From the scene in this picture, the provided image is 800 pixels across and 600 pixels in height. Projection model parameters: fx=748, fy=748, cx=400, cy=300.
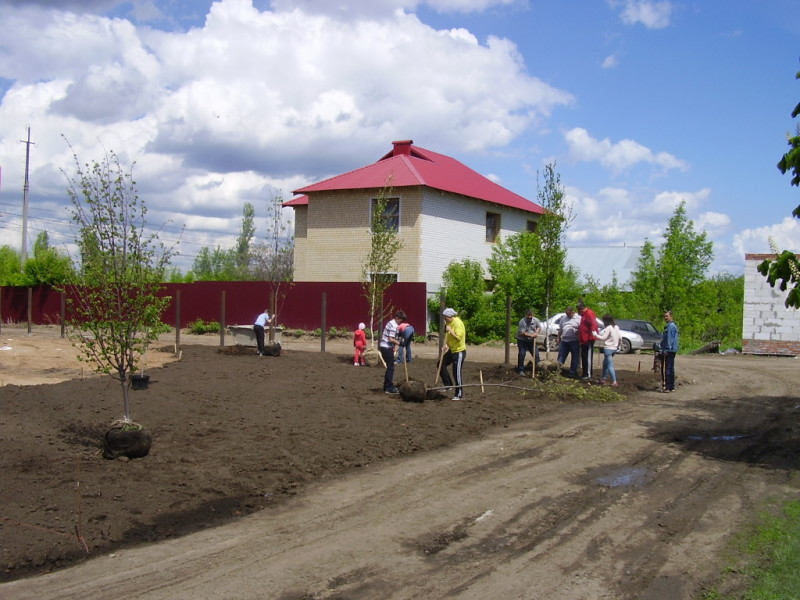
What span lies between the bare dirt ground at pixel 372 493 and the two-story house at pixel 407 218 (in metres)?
18.2

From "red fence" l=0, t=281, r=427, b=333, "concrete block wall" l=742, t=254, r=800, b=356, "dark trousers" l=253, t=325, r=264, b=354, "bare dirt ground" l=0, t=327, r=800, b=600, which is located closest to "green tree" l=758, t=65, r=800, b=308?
"bare dirt ground" l=0, t=327, r=800, b=600

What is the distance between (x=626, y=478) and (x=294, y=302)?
24.7 m

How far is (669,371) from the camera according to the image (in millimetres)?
15891

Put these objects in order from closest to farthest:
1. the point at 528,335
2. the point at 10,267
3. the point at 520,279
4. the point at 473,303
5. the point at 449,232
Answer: the point at 528,335 → the point at 473,303 → the point at 520,279 → the point at 449,232 → the point at 10,267

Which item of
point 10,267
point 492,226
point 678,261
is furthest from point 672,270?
point 10,267

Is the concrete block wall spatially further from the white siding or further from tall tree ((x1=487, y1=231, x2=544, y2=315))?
the white siding

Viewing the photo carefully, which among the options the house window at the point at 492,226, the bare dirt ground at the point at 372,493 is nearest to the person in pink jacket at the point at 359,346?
the bare dirt ground at the point at 372,493

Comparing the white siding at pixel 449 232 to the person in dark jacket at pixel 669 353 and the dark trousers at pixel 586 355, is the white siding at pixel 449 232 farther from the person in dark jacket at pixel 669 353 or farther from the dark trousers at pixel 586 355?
the person in dark jacket at pixel 669 353

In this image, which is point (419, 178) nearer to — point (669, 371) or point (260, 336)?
point (260, 336)

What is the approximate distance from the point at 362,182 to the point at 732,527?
1087 inches

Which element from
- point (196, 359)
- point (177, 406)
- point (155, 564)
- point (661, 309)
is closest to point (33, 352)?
point (196, 359)

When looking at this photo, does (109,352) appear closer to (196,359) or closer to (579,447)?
(579,447)

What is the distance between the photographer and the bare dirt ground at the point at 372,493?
545 centimetres

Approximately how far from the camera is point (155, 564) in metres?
5.71
